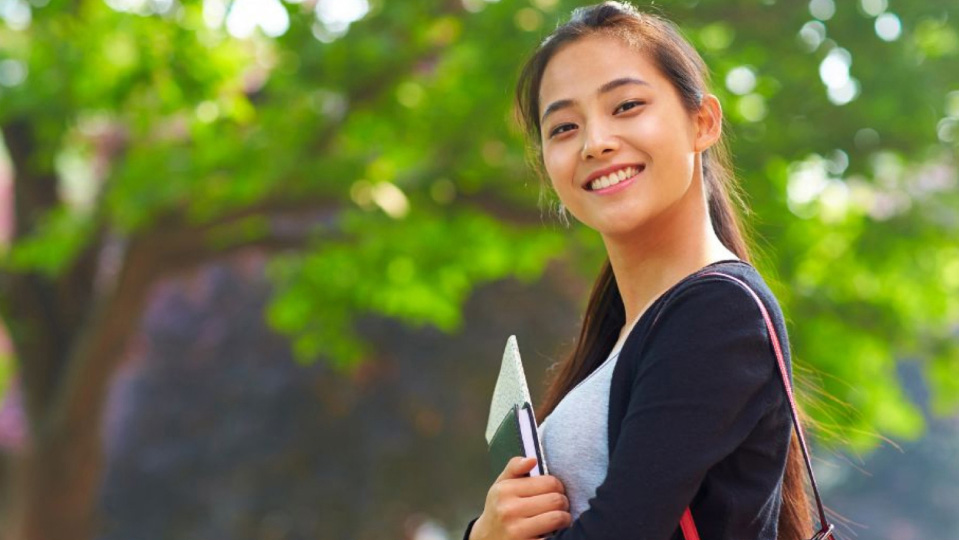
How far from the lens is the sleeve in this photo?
1342mm

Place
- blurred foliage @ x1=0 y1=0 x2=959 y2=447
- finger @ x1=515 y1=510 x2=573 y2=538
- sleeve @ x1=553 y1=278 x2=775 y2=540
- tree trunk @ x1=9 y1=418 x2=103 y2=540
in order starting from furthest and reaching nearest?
1. tree trunk @ x1=9 y1=418 x2=103 y2=540
2. blurred foliage @ x1=0 y1=0 x2=959 y2=447
3. finger @ x1=515 y1=510 x2=573 y2=538
4. sleeve @ x1=553 y1=278 x2=775 y2=540

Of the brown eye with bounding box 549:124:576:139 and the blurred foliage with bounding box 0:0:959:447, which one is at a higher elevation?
the blurred foliage with bounding box 0:0:959:447

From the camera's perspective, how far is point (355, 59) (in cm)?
636

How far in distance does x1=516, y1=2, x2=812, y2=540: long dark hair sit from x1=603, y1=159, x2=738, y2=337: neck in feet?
0.44

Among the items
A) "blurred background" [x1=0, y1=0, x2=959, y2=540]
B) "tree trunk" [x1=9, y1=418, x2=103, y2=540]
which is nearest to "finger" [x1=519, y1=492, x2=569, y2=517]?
"blurred background" [x1=0, y1=0, x2=959, y2=540]

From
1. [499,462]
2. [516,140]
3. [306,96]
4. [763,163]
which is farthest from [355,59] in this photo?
[499,462]

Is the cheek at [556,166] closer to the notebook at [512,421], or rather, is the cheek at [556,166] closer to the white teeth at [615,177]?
the white teeth at [615,177]

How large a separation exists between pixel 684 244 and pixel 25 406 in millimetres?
7521

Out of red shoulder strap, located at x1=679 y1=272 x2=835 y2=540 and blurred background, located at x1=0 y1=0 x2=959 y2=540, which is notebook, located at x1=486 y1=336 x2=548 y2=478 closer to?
red shoulder strap, located at x1=679 y1=272 x2=835 y2=540

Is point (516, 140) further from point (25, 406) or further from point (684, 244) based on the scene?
point (684, 244)

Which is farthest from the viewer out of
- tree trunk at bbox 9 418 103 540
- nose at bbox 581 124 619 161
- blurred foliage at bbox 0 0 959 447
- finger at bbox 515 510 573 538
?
tree trunk at bbox 9 418 103 540

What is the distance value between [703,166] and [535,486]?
56 cm

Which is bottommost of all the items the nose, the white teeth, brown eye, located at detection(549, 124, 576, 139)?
the white teeth

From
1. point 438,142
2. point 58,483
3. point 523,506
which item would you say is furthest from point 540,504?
point 58,483
